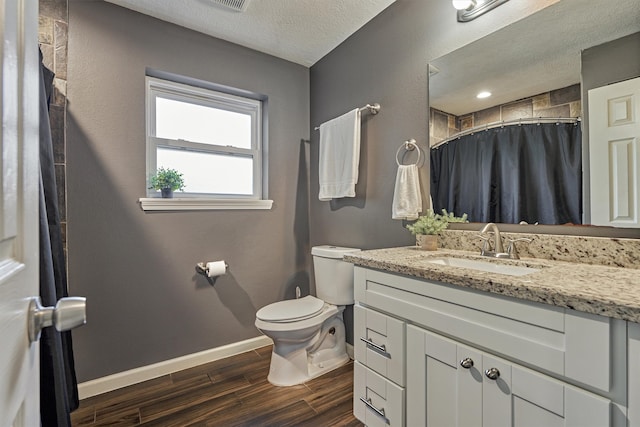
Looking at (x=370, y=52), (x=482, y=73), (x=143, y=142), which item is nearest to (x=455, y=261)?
(x=482, y=73)

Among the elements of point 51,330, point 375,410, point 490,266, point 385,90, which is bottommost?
point 375,410

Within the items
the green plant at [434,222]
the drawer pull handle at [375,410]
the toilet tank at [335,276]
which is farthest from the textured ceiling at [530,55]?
the drawer pull handle at [375,410]

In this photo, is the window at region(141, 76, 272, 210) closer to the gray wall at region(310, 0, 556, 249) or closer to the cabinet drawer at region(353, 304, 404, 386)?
the gray wall at region(310, 0, 556, 249)

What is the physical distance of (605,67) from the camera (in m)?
1.09

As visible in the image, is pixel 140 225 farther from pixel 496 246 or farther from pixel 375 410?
pixel 496 246

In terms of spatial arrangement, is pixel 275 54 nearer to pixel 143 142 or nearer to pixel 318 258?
pixel 143 142

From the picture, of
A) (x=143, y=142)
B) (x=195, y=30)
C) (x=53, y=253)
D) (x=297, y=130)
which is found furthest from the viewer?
(x=297, y=130)

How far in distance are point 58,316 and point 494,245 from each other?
4.87ft

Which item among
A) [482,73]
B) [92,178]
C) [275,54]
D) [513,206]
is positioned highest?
[275,54]

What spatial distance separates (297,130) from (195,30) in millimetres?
998

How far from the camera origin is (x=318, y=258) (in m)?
2.11

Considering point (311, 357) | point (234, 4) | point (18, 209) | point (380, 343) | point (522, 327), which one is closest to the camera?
point (18, 209)

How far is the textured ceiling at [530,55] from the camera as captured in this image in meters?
1.09

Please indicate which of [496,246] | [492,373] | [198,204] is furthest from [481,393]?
[198,204]
